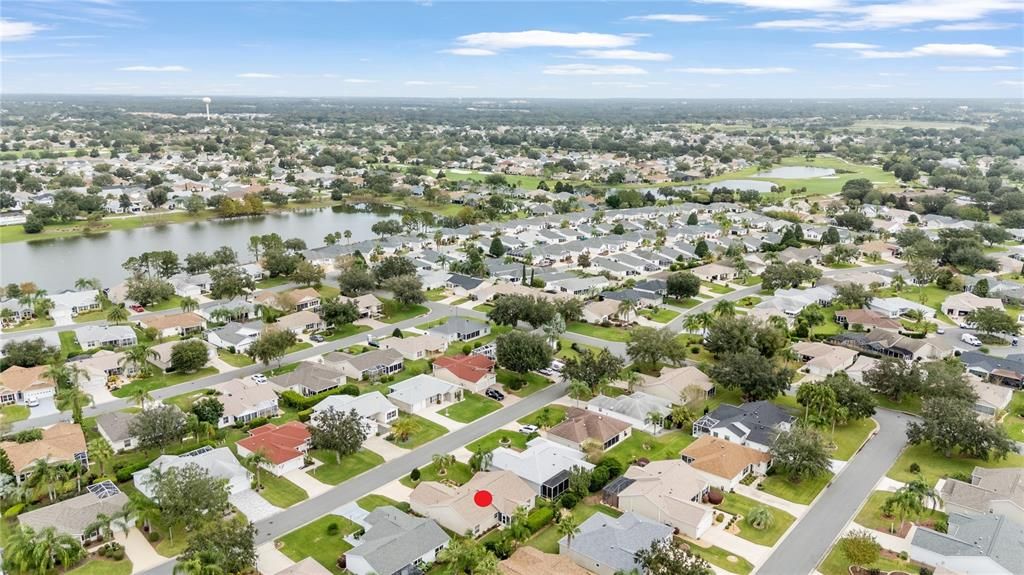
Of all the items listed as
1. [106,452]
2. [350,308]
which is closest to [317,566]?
[106,452]

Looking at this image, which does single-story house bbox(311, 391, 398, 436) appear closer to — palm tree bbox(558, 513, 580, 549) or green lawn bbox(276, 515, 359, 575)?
green lawn bbox(276, 515, 359, 575)

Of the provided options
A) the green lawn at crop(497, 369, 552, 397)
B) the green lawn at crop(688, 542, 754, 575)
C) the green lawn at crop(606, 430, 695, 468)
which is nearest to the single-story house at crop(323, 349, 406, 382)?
the green lawn at crop(497, 369, 552, 397)

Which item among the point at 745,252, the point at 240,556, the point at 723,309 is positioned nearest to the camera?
the point at 240,556

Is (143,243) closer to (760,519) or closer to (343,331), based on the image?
(343,331)

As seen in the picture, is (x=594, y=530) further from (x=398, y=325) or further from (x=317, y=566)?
(x=398, y=325)

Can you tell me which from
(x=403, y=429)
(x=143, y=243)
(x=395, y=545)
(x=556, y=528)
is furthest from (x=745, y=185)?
(x=395, y=545)

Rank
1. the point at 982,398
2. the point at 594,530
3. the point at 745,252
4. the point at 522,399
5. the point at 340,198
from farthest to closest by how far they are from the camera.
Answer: the point at 340,198, the point at 745,252, the point at 522,399, the point at 982,398, the point at 594,530
